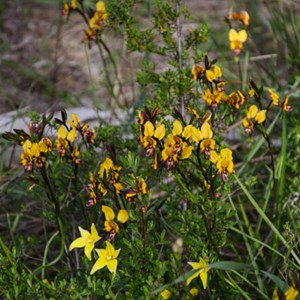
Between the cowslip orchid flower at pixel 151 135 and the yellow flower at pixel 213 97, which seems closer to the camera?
the cowslip orchid flower at pixel 151 135

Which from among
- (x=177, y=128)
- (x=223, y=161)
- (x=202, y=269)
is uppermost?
(x=177, y=128)

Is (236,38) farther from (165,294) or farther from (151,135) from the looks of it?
(165,294)

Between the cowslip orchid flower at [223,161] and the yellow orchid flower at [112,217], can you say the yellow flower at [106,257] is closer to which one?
the yellow orchid flower at [112,217]

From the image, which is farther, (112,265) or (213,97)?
(213,97)

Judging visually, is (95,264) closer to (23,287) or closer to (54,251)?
(23,287)

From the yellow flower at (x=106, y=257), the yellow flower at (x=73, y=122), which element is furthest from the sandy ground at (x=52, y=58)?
the yellow flower at (x=106, y=257)

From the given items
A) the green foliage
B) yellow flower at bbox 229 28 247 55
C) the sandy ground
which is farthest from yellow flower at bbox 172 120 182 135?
the sandy ground

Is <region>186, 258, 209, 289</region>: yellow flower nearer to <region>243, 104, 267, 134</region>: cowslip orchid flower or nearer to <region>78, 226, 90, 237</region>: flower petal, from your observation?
<region>78, 226, 90, 237</region>: flower petal

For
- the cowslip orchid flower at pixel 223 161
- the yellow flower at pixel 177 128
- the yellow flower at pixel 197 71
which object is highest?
the yellow flower at pixel 197 71

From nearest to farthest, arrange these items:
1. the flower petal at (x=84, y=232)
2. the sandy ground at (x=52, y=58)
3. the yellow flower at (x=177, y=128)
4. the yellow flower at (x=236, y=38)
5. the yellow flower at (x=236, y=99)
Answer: the yellow flower at (x=177, y=128), the flower petal at (x=84, y=232), the yellow flower at (x=236, y=99), the yellow flower at (x=236, y=38), the sandy ground at (x=52, y=58)

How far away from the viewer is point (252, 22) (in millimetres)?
3463

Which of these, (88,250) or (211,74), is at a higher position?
(211,74)

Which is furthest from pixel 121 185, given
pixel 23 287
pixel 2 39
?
pixel 2 39

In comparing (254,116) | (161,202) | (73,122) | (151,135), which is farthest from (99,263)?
(254,116)
